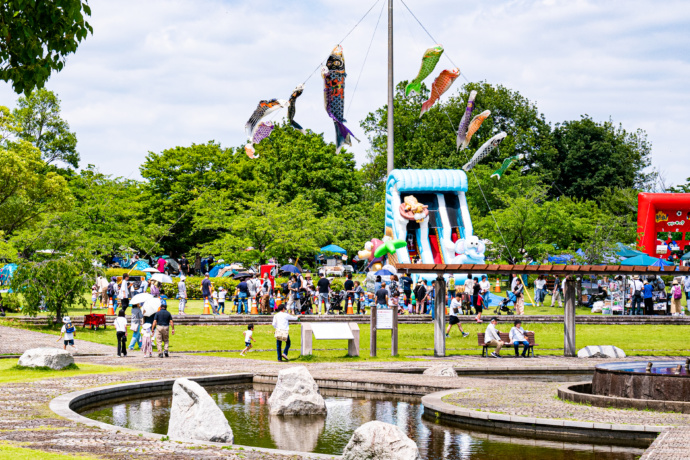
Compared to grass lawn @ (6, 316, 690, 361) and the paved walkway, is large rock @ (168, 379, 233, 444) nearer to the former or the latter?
the paved walkway

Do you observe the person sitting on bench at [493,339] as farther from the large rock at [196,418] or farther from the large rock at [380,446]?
the large rock at [380,446]

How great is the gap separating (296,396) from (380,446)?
5.21 m

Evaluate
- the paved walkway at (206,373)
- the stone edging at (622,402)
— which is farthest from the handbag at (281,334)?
the stone edging at (622,402)

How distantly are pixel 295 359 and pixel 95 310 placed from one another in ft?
45.2

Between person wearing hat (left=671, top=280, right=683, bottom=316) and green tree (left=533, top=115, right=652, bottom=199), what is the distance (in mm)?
38506

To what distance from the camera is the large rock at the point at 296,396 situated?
14297 millimetres

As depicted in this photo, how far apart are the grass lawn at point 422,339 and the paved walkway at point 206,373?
2.05 m

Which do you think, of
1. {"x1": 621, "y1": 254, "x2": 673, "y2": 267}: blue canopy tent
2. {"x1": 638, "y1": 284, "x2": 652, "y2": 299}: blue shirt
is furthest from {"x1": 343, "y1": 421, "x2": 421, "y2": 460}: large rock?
{"x1": 621, "y1": 254, "x2": 673, "y2": 267}: blue canopy tent

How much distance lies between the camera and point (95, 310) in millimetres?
33531

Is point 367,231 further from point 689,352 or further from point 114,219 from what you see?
point 689,352

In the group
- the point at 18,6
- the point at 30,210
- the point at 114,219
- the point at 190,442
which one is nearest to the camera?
the point at 18,6

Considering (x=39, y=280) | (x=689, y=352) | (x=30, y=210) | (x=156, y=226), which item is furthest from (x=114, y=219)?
(x=689, y=352)

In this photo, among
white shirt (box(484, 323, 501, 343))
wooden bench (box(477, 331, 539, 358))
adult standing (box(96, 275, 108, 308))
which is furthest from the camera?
adult standing (box(96, 275, 108, 308))

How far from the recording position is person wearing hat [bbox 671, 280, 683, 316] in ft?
110
